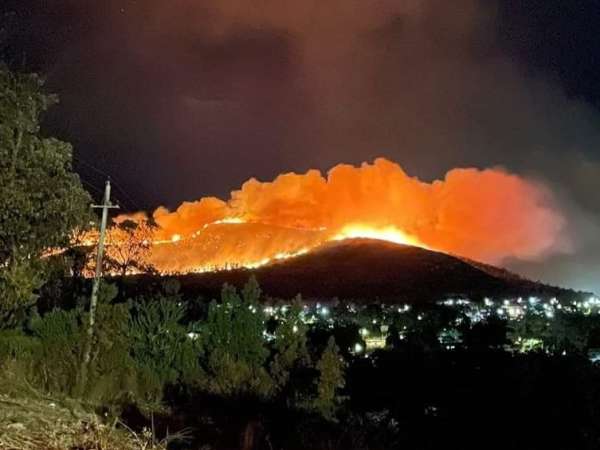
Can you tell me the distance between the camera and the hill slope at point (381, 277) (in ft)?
363

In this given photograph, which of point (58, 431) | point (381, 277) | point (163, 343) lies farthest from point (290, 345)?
point (381, 277)

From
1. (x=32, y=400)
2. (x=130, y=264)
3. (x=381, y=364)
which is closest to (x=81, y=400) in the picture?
(x=32, y=400)

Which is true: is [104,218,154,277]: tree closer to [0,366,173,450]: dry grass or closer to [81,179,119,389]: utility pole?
[81,179,119,389]: utility pole

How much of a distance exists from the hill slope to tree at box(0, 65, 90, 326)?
277 feet

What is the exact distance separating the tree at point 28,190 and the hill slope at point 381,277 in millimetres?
84517

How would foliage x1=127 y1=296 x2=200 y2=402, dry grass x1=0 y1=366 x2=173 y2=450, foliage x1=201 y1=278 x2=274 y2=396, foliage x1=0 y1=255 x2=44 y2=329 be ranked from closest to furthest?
dry grass x1=0 y1=366 x2=173 y2=450 < foliage x1=0 y1=255 x2=44 y2=329 < foliage x1=127 y1=296 x2=200 y2=402 < foliage x1=201 y1=278 x2=274 y2=396

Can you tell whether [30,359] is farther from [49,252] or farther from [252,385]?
[252,385]

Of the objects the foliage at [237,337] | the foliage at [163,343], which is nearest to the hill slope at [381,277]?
the foliage at [237,337]

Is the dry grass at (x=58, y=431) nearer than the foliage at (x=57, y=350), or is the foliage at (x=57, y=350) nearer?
the dry grass at (x=58, y=431)

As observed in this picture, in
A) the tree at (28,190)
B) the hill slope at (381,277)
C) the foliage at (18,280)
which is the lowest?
the foliage at (18,280)

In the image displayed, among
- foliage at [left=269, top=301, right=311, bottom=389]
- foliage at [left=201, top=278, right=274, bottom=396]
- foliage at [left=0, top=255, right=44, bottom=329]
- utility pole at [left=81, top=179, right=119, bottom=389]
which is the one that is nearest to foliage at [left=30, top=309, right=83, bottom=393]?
utility pole at [left=81, top=179, right=119, bottom=389]

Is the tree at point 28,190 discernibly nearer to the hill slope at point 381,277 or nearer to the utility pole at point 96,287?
the utility pole at point 96,287

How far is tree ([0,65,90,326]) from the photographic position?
987cm

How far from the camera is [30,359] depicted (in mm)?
11688
